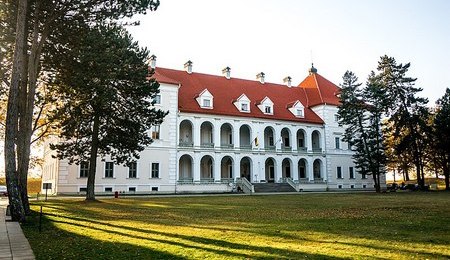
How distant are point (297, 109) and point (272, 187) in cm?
1249

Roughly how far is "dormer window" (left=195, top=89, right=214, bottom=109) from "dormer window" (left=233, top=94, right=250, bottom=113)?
3766mm

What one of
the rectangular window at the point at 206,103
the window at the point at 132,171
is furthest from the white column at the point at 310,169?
the window at the point at 132,171

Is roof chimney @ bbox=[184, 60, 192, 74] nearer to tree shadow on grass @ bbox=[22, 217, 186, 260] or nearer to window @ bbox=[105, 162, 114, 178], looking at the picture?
window @ bbox=[105, 162, 114, 178]

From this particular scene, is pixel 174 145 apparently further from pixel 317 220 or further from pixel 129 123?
pixel 317 220

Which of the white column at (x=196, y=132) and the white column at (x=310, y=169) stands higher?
the white column at (x=196, y=132)

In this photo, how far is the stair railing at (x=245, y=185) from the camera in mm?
40125

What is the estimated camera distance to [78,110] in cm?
2447

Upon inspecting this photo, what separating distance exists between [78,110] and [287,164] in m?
32.6

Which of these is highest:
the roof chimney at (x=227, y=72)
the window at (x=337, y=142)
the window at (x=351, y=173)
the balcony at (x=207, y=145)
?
the roof chimney at (x=227, y=72)

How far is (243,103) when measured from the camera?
154ft

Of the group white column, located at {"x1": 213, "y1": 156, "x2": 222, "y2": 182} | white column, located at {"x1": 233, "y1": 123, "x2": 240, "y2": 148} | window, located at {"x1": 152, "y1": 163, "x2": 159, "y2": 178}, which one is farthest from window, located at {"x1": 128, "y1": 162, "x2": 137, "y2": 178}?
white column, located at {"x1": 233, "y1": 123, "x2": 240, "y2": 148}

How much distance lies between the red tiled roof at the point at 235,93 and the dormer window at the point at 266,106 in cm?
55

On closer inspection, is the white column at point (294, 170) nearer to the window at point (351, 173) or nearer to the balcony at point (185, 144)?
the window at point (351, 173)

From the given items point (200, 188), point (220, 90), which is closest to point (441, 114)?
point (220, 90)
